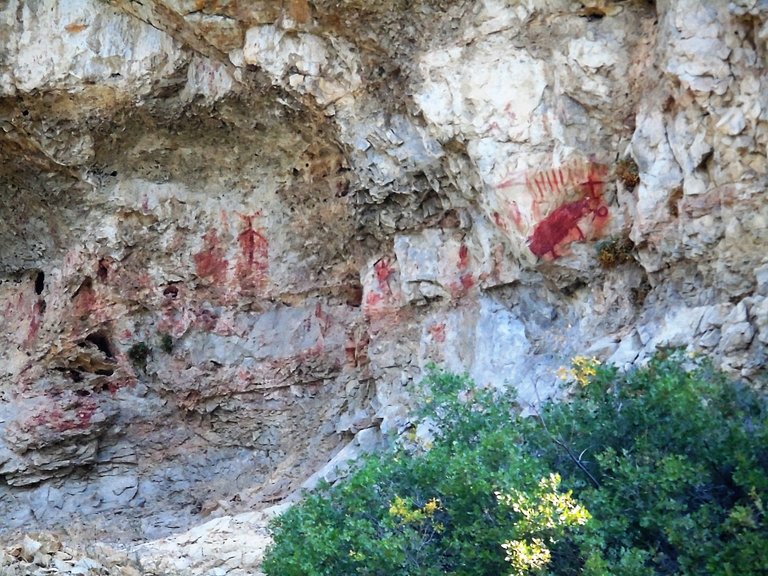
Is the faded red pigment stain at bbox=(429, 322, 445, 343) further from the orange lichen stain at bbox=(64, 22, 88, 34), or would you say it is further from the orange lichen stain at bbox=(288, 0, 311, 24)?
the orange lichen stain at bbox=(64, 22, 88, 34)

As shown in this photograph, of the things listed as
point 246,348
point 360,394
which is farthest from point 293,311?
point 360,394

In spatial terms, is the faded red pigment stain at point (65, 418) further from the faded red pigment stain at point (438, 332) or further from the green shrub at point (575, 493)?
the green shrub at point (575, 493)

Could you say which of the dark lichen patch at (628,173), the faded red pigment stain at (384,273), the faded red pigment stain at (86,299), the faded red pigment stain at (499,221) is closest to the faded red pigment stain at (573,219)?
the dark lichen patch at (628,173)

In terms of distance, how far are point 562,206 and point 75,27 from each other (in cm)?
718

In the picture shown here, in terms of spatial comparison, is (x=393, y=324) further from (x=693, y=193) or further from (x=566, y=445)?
(x=566, y=445)

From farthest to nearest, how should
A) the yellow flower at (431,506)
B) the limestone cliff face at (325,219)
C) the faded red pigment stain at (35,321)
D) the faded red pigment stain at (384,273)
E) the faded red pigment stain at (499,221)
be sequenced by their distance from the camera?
the faded red pigment stain at (35,321), the faded red pigment stain at (384,273), the faded red pigment stain at (499,221), the limestone cliff face at (325,219), the yellow flower at (431,506)

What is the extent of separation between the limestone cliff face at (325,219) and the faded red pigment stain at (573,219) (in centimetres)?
3

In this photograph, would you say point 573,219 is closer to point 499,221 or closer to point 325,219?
point 499,221

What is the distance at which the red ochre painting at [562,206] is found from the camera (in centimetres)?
1027

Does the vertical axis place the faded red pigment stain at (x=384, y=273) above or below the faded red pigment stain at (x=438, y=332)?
above

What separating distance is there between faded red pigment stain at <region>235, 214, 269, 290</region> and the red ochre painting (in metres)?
5.03

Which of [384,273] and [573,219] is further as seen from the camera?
[384,273]

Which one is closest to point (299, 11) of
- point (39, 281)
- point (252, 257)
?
point (252, 257)

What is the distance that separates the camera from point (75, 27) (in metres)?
12.8
